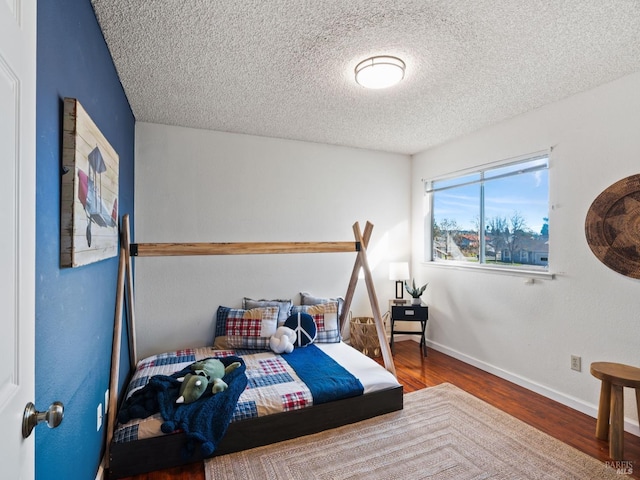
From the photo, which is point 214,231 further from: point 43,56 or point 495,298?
point 495,298

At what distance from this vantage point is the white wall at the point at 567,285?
234 centimetres

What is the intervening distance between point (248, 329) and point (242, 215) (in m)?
1.18

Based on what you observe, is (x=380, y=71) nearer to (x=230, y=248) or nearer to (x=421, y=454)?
(x=230, y=248)

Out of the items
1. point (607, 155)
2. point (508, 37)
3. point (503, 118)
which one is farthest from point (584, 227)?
point (508, 37)

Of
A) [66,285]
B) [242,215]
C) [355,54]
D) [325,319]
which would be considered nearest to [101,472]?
[66,285]

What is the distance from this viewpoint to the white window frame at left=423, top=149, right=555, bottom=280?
9.54 feet

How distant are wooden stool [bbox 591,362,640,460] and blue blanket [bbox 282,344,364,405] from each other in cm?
152

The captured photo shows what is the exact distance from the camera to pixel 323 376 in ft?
8.41

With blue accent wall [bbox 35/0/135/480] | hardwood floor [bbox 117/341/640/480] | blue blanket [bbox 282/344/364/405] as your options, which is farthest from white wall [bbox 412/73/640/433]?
blue accent wall [bbox 35/0/135/480]

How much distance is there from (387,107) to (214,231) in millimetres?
Result: 2044

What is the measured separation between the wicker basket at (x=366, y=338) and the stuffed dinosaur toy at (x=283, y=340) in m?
0.87

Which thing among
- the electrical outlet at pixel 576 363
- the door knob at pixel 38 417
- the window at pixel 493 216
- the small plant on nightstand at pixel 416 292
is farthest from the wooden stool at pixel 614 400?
the door knob at pixel 38 417

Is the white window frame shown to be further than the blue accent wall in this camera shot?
Yes

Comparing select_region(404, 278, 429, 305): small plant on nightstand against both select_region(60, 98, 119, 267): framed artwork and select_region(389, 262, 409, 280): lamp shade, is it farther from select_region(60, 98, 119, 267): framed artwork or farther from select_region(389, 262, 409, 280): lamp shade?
select_region(60, 98, 119, 267): framed artwork
